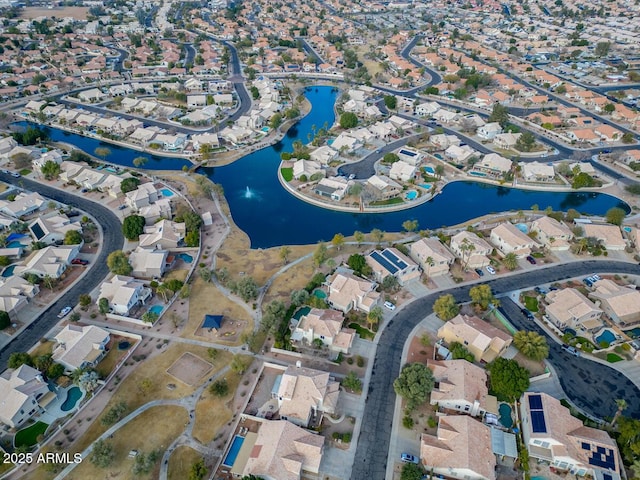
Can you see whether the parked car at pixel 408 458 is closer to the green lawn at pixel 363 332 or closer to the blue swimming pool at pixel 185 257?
the green lawn at pixel 363 332

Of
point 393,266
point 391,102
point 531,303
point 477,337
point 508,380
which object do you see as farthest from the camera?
point 391,102

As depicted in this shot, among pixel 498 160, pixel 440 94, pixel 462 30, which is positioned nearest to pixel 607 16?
pixel 462 30

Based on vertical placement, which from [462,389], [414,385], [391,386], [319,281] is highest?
[414,385]

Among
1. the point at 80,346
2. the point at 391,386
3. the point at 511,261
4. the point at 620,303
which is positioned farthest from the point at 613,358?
the point at 80,346

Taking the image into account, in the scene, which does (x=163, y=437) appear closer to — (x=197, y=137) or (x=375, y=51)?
(x=197, y=137)

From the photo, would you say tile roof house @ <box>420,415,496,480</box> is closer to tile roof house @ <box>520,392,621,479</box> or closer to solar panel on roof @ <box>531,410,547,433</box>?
solar panel on roof @ <box>531,410,547,433</box>

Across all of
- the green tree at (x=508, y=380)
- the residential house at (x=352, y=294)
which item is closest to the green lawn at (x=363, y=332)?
the residential house at (x=352, y=294)

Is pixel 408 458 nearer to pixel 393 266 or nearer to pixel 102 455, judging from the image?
pixel 393 266
